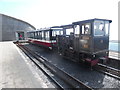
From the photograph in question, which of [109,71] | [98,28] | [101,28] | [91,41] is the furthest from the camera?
[101,28]

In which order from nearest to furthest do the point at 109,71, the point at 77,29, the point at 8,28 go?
the point at 109,71 → the point at 77,29 → the point at 8,28

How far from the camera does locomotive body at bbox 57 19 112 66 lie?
6827 millimetres

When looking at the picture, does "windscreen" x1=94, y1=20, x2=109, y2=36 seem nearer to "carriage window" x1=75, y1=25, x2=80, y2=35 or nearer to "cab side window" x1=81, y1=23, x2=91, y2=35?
"cab side window" x1=81, y1=23, x2=91, y2=35

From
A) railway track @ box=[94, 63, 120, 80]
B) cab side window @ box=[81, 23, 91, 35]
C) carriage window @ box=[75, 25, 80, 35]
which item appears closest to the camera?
railway track @ box=[94, 63, 120, 80]

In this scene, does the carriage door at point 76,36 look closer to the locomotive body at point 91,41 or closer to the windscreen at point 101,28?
the locomotive body at point 91,41

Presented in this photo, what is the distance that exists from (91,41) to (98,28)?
3.75ft

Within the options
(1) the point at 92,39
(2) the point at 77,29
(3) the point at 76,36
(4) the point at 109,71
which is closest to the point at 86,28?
(2) the point at 77,29

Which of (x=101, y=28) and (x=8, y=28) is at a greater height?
(x=8, y=28)

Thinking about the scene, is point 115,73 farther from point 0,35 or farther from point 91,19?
point 0,35

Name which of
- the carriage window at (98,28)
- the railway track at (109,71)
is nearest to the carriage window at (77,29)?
the carriage window at (98,28)

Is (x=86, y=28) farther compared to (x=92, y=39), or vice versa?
(x=86, y=28)

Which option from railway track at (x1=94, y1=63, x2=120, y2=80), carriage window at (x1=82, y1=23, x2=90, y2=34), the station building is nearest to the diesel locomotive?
carriage window at (x1=82, y1=23, x2=90, y2=34)

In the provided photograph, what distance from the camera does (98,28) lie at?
7.06 m

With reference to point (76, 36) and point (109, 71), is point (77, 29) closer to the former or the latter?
point (76, 36)
